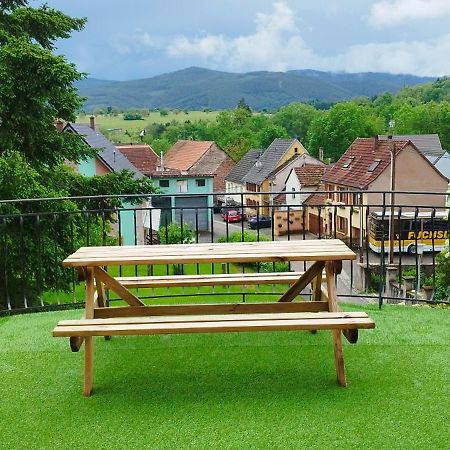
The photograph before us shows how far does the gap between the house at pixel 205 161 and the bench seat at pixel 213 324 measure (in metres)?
52.5

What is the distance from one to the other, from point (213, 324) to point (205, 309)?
75 cm

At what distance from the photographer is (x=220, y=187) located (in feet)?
196

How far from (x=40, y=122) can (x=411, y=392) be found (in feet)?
35.0

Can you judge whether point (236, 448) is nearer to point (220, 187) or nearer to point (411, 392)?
point (411, 392)

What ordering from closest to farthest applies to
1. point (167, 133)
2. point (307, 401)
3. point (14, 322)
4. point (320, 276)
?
point (307, 401)
point (320, 276)
point (14, 322)
point (167, 133)

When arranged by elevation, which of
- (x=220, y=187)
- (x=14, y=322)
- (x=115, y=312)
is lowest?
(x=220, y=187)

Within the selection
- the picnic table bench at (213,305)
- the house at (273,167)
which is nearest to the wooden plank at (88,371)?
the picnic table bench at (213,305)

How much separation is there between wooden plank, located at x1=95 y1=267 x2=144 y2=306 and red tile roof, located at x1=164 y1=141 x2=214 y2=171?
2027 inches

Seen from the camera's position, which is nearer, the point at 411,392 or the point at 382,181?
the point at 411,392

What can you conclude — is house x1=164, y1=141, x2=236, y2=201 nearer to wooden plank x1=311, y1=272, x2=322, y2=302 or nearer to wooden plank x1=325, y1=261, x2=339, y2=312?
wooden plank x1=311, y1=272, x2=322, y2=302

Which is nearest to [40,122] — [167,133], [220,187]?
[220,187]

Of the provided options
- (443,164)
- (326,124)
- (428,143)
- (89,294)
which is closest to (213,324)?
(89,294)

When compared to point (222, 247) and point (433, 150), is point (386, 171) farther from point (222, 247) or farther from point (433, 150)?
point (222, 247)

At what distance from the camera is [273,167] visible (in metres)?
52.2
